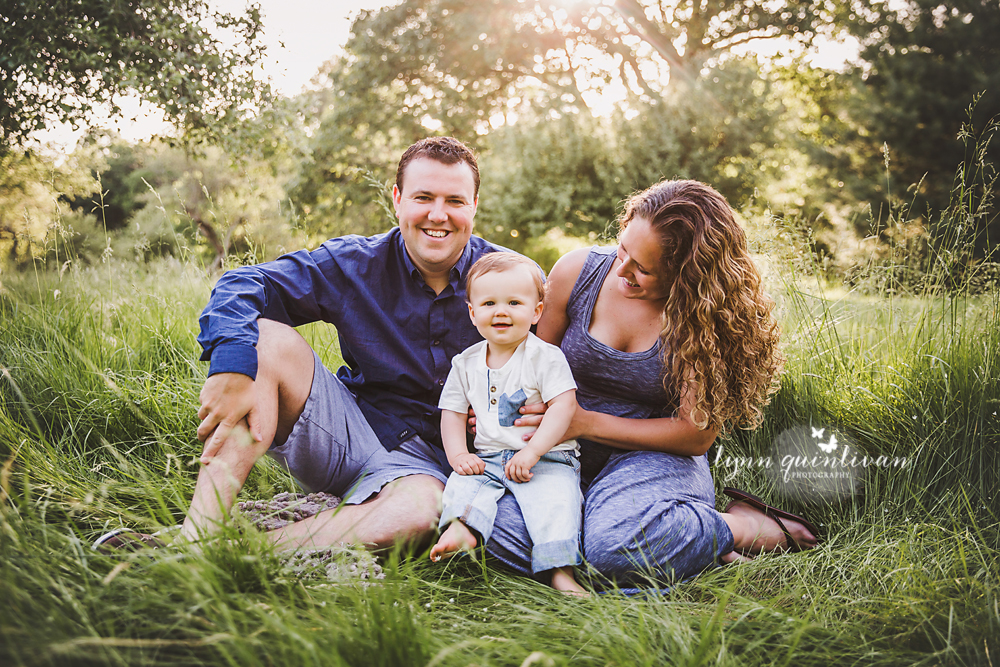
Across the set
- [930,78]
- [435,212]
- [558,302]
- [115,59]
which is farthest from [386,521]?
[930,78]

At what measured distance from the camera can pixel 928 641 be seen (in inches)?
58.4

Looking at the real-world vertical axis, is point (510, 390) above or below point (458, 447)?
above

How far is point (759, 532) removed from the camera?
2.18 meters

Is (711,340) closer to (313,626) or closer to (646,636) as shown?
(646,636)

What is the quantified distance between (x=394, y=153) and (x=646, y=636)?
13943 millimetres

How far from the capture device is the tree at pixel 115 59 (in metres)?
3.84

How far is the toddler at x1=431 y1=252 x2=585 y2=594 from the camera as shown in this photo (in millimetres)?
1922

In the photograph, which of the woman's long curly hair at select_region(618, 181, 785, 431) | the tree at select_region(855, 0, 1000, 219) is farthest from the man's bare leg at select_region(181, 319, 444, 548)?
the tree at select_region(855, 0, 1000, 219)

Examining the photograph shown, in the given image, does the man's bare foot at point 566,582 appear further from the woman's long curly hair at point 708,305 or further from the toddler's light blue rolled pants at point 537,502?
the woman's long curly hair at point 708,305

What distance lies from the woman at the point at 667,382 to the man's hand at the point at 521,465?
0.12 metres

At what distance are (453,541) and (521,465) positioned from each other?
324mm

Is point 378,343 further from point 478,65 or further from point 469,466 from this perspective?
point 478,65

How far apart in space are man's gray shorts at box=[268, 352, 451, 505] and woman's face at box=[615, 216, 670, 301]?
1036mm

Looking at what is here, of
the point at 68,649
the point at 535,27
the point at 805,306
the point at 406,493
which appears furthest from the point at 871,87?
the point at 68,649
